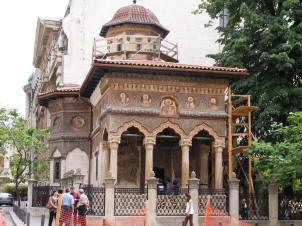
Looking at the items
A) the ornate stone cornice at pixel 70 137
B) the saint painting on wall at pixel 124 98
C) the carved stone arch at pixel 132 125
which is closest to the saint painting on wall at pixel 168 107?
the carved stone arch at pixel 132 125

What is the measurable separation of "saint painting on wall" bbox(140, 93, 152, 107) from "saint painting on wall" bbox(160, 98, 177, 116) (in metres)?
0.54

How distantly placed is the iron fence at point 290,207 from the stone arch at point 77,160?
11.9m

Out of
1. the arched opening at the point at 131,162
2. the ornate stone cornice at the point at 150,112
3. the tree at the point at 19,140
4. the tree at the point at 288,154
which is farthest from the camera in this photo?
the tree at the point at 19,140

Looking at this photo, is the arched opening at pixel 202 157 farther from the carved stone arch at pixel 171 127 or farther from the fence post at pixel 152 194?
the fence post at pixel 152 194

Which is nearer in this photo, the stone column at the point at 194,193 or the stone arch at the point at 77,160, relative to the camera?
the stone column at the point at 194,193

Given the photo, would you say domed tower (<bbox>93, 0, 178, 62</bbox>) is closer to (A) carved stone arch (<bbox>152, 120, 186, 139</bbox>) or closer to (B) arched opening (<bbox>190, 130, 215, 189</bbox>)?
(B) arched opening (<bbox>190, 130, 215, 189</bbox>)

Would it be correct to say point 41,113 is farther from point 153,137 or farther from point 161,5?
point 153,137

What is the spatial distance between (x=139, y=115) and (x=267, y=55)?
590 cm

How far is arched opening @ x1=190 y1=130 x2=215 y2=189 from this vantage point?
82.8ft

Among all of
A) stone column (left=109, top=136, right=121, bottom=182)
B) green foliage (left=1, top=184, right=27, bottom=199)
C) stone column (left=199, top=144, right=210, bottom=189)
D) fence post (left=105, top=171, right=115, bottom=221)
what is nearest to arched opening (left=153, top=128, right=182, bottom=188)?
stone column (left=199, top=144, right=210, bottom=189)

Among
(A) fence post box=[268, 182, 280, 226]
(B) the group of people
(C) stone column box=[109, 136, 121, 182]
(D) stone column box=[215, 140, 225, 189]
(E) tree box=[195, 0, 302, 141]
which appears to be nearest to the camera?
(B) the group of people

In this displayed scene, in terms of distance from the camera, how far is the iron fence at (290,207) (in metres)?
19.6

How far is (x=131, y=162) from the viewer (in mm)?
25172

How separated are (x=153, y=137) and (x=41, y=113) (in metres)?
22.3
